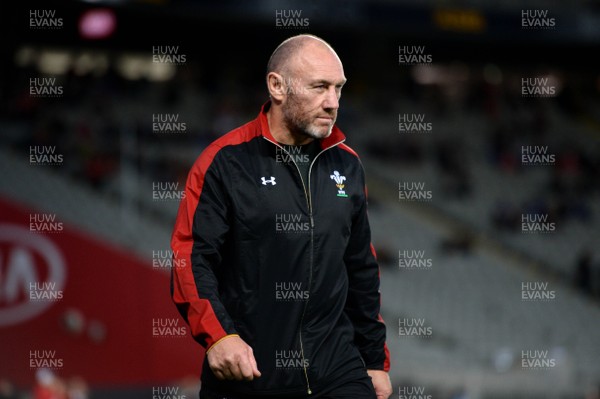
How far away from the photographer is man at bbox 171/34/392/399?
4047 millimetres

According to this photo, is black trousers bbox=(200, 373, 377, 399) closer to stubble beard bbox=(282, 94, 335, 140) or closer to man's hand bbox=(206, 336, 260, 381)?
man's hand bbox=(206, 336, 260, 381)

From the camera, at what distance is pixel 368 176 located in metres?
20.4

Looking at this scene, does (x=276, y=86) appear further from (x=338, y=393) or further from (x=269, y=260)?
(x=338, y=393)

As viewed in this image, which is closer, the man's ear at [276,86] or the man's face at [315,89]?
the man's face at [315,89]

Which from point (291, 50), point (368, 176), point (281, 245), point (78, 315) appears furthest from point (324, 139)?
point (368, 176)

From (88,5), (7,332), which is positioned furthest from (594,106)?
(7,332)

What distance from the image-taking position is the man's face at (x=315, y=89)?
13.5 ft

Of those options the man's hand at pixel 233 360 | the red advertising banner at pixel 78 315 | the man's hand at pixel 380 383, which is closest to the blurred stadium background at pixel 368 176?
the red advertising banner at pixel 78 315

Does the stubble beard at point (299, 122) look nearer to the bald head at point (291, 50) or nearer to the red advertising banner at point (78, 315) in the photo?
the bald head at point (291, 50)

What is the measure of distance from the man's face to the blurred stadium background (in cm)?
966

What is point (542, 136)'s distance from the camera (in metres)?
22.8

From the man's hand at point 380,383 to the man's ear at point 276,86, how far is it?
49.4 inches

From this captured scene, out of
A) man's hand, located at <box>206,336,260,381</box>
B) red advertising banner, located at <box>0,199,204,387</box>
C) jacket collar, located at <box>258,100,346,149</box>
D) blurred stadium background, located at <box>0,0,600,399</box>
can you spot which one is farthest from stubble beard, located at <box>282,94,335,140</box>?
red advertising banner, located at <box>0,199,204,387</box>

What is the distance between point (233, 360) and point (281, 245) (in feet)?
1.85
